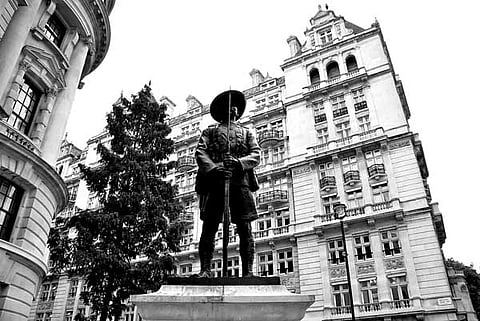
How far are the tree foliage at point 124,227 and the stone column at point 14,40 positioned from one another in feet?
15.3

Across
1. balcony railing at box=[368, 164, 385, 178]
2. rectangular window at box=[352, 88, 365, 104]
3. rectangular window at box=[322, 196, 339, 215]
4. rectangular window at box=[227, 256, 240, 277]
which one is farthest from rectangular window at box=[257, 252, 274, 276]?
rectangular window at box=[352, 88, 365, 104]

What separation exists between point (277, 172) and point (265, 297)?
87.2 ft

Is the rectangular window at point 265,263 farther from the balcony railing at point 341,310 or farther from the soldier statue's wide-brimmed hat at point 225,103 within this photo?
the soldier statue's wide-brimmed hat at point 225,103

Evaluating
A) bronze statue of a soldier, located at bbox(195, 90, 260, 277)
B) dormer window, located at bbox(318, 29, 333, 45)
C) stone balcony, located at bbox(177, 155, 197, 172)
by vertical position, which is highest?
dormer window, located at bbox(318, 29, 333, 45)

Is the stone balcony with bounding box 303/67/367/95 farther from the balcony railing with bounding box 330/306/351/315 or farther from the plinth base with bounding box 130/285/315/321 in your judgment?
the plinth base with bounding box 130/285/315/321

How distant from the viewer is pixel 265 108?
34719 millimetres

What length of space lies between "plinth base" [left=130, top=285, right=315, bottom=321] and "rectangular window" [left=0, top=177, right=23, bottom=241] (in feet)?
36.0

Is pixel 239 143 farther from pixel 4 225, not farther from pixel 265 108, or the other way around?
pixel 265 108

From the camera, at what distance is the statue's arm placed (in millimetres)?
5270

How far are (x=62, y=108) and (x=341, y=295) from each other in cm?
1986

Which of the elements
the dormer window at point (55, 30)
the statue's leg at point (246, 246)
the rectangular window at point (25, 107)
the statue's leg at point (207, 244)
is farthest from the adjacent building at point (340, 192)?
the statue's leg at point (246, 246)

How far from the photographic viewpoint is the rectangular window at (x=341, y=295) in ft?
74.2

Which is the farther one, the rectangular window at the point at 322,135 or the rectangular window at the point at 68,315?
the rectangular window at the point at 68,315

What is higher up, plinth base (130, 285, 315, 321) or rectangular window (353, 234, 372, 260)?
rectangular window (353, 234, 372, 260)
